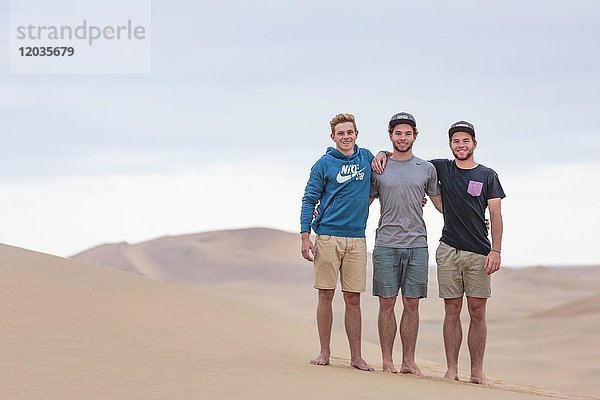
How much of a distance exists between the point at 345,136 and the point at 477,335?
1.94m

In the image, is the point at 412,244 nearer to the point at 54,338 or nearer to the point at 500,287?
the point at 54,338

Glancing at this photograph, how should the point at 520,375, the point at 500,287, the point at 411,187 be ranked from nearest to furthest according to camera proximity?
the point at 411,187, the point at 520,375, the point at 500,287

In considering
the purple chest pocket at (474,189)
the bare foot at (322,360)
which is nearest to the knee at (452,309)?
the purple chest pocket at (474,189)

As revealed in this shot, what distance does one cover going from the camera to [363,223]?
762 centimetres

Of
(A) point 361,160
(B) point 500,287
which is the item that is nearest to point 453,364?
(A) point 361,160

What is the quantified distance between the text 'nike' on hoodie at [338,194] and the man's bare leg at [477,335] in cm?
111

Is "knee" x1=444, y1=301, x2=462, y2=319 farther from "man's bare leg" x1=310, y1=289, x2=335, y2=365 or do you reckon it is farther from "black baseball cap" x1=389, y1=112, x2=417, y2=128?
"black baseball cap" x1=389, y1=112, x2=417, y2=128

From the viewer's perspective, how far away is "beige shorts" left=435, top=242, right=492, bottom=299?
7789 mm

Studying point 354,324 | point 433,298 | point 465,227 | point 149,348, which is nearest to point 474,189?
point 465,227

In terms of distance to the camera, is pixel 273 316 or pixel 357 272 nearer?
pixel 357 272

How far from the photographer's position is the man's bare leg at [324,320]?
7688 mm

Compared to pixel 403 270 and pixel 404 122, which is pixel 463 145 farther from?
pixel 403 270

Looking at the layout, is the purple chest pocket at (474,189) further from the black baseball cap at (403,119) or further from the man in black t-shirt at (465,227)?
the black baseball cap at (403,119)

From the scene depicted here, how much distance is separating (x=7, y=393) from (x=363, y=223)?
115 inches
